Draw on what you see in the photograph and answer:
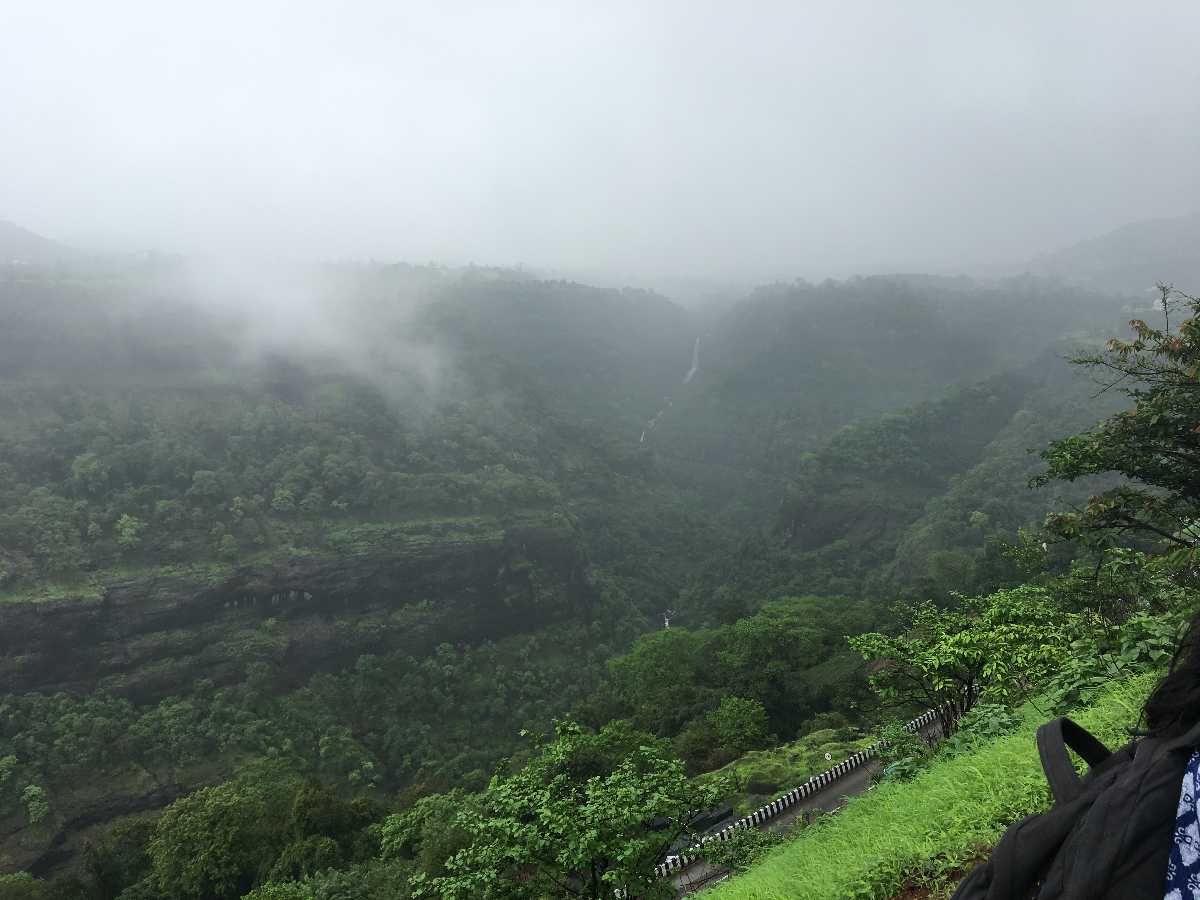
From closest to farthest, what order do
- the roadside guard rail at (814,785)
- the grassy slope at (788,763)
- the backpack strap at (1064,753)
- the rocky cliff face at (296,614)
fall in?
1. the backpack strap at (1064,753)
2. the roadside guard rail at (814,785)
3. the grassy slope at (788,763)
4. the rocky cliff face at (296,614)

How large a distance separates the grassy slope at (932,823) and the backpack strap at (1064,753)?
296 centimetres

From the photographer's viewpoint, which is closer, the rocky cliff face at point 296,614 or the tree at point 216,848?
the tree at point 216,848

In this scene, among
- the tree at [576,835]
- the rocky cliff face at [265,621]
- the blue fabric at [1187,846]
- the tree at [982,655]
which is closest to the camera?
the blue fabric at [1187,846]

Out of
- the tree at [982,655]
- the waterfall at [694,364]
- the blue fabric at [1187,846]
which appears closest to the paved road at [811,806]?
the tree at [982,655]

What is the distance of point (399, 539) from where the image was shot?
76688 millimetres

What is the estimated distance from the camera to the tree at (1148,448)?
9.15 m

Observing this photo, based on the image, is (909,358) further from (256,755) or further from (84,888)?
(84,888)

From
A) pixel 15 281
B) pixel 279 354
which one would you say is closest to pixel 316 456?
pixel 279 354

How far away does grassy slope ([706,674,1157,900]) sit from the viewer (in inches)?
173

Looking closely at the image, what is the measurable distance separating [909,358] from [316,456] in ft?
455

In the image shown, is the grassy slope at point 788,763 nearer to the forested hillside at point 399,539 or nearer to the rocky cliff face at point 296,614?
the forested hillside at point 399,539

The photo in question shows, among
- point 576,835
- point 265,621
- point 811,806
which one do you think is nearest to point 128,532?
point 265,621

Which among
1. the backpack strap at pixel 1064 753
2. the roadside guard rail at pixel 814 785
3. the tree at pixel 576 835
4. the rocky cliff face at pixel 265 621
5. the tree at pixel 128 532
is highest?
the backpack strap at pixel 1064 753

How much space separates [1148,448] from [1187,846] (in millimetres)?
10702
